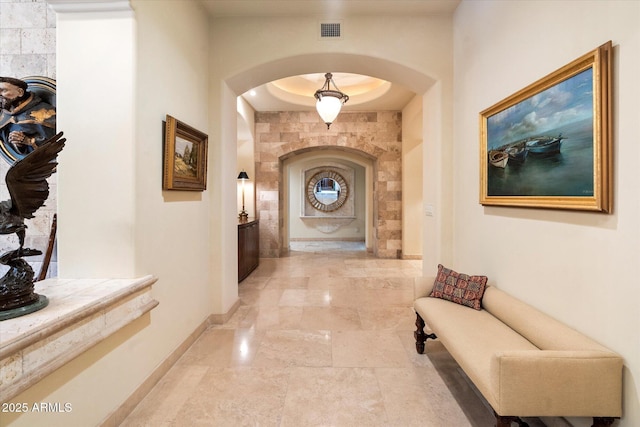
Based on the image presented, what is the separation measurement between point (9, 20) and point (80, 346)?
3.27m

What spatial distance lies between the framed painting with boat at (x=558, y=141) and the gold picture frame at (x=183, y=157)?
264 cm

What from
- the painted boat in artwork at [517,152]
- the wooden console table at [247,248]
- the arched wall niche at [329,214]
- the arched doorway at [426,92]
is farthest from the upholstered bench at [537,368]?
the arched wall niche at [329,214]

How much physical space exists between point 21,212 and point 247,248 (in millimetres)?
4214

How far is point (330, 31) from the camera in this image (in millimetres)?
3291

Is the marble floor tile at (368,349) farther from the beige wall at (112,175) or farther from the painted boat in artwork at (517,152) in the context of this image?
the painted boat in artwork at (517,152)

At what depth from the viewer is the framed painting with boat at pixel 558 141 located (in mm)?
1445

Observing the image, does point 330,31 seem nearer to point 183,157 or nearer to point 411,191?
point 183,157

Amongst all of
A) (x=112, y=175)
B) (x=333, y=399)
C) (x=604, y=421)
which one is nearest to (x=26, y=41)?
(x=112, y=175)

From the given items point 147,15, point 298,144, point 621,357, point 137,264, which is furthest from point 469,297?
point 298,144

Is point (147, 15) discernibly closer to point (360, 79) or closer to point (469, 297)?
point (469, 297)

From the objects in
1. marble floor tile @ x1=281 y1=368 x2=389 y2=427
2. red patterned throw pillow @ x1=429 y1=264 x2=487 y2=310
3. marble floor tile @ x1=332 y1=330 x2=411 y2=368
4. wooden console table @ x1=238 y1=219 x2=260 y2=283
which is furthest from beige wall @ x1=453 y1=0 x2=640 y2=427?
wooden console table @ x1=238 y1=219 x2=260 y2=283

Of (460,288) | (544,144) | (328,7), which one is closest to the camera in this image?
(544,144)

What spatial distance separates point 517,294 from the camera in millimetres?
2195

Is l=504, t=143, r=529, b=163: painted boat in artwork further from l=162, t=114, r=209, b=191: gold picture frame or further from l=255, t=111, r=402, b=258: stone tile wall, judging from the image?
l=255, t=111, r=402, b=258: stone tile wall
